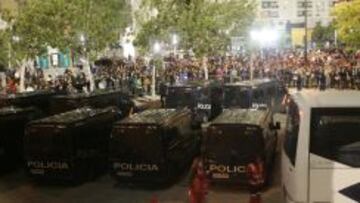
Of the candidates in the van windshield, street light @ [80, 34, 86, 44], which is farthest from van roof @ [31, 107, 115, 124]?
street light @ [80, 34, 86, 44]

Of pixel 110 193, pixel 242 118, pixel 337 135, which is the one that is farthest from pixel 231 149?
pixel 337 135

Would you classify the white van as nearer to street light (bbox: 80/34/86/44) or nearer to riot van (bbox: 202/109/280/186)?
riot van (bbox: 202/109/280/186)

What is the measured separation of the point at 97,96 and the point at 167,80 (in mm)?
15710

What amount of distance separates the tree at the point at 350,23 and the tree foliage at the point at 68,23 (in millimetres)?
25668

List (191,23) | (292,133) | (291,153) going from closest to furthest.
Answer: (291,153) → (292,133) → (191,23)

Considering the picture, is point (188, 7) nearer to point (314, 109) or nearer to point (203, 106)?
point (203, 106)

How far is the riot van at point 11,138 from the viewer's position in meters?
19.0

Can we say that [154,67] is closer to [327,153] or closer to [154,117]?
[154,117]

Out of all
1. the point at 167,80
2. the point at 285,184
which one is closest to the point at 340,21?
the point at 167,80

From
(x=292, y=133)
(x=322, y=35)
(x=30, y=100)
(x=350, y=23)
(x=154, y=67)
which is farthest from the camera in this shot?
(x=322, y=35)

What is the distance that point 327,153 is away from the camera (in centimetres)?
866

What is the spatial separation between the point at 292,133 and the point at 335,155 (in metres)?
1.02

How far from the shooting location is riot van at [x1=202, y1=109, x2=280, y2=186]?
15281mm

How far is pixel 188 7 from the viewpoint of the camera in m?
38.0
